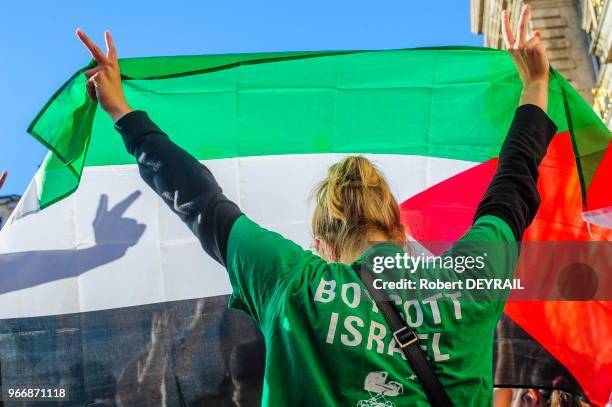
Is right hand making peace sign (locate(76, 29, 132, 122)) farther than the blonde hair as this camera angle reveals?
Yes

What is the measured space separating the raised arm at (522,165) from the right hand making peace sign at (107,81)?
1479 millimetres

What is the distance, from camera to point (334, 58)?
186 inches

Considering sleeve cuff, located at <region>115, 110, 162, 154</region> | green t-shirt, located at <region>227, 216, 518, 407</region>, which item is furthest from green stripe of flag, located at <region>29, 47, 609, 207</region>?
green t-shirt, located at <region>227, 216, 518, 407</region>

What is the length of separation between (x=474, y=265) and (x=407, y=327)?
14.2 inches

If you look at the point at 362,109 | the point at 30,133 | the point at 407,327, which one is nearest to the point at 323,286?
the point at 407,327

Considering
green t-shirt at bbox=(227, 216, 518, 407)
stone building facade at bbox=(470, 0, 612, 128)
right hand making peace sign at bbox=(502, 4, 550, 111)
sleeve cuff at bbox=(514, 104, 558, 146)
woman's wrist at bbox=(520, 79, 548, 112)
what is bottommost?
green t-shirt at bbox=(227, 216, 518, 407)

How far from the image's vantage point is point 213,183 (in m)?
2.51

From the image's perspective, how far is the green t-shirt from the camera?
6.70 ft

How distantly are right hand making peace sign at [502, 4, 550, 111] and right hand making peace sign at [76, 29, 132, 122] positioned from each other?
1.67 metres

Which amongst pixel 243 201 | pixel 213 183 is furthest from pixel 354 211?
pixel 243 201

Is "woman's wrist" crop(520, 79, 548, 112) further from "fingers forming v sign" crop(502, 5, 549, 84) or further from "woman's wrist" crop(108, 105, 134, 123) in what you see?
"woman's wrist" crop(108, 105, 134, 123)

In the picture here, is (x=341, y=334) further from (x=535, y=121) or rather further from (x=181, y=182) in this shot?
(x=535, y=121)

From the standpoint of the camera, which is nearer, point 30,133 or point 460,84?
point 30,133

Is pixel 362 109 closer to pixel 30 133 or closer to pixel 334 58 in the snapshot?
pixel 334 58
